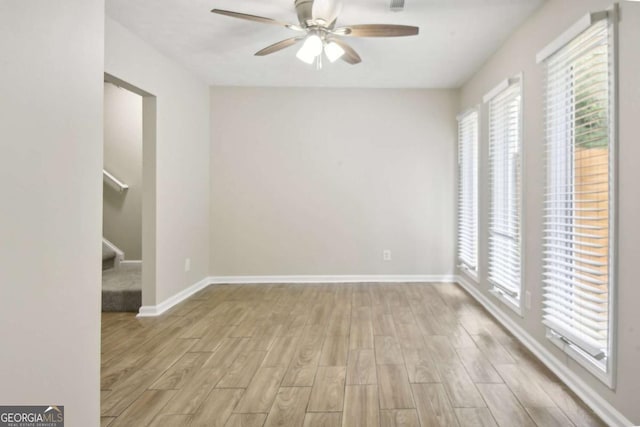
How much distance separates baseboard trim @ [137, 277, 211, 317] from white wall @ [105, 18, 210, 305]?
48 millimetres

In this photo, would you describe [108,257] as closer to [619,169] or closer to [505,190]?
[505,190]

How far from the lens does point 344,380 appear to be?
7.75 ft

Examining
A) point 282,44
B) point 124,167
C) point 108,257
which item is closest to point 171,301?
point 108,257

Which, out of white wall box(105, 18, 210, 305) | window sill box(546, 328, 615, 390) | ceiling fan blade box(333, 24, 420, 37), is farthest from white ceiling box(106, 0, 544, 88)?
window sill box(546, 328, 615, 390)

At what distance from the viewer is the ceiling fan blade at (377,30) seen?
2.58 metres

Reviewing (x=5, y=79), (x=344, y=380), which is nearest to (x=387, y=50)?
(x=344, y=380)

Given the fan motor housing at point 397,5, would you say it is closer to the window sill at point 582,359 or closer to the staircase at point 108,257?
the window sill at point 582,359

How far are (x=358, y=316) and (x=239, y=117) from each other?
3018 mm

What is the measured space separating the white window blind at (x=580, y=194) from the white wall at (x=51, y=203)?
2.41 meters

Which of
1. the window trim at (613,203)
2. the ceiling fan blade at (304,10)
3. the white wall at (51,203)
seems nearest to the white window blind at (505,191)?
the window trim at (613,203)

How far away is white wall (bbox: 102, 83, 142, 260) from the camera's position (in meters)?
5.20

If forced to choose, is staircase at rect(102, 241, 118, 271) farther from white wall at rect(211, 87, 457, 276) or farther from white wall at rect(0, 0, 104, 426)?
white wall at rect(0, 0, 104, 426)

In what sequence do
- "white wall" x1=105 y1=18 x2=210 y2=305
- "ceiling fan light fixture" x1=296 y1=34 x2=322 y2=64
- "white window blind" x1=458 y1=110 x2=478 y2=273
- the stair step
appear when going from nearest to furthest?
"ceiling fan light fixture" x1=296 y1=34 x2=322 y2=64 < "white wall" x1=105 y1=18 x2=210 y2=305 < the stair step < "white window blind" x1=458 y1=110 x2=478 y2=273

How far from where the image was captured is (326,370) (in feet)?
8.22
